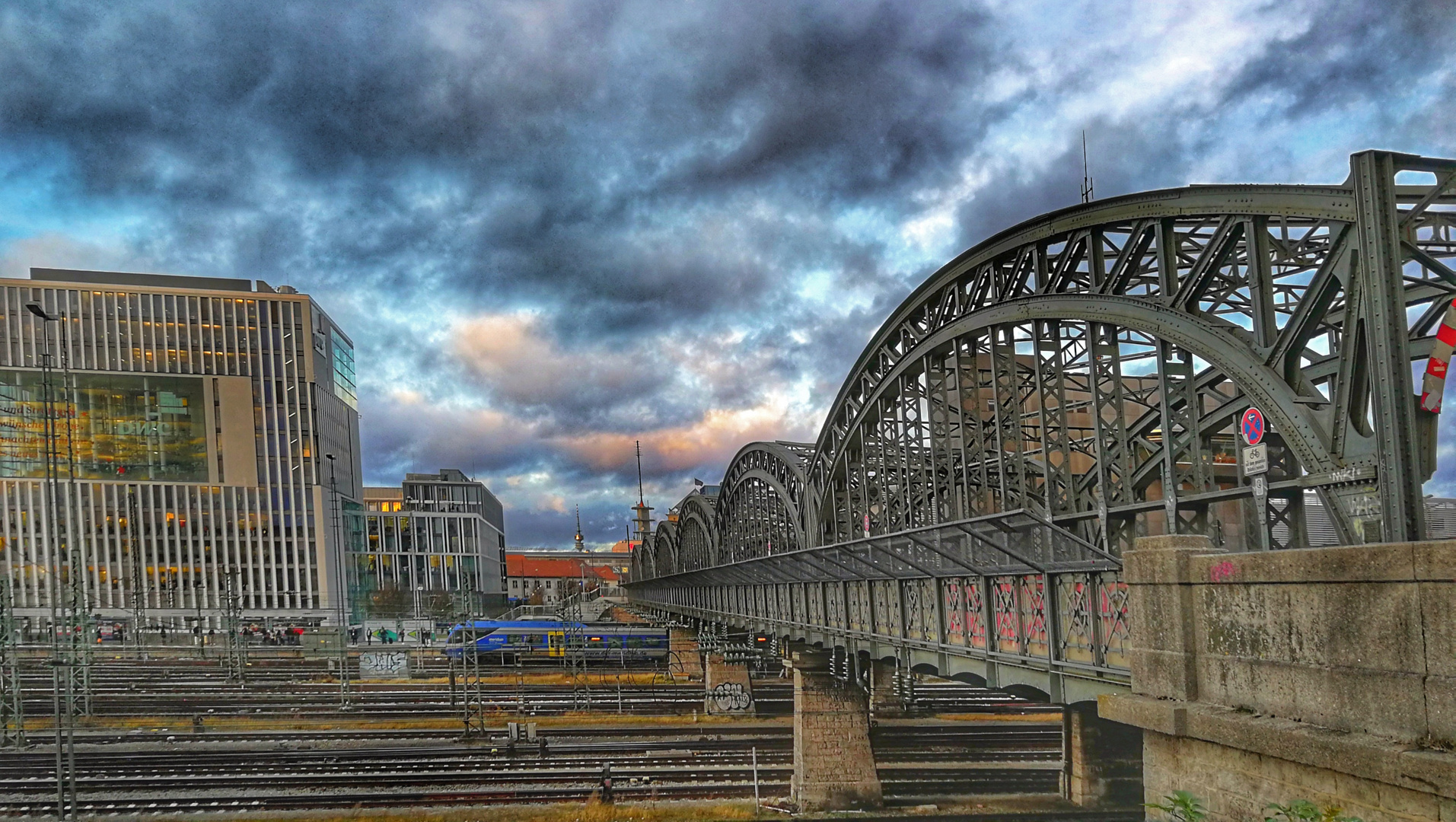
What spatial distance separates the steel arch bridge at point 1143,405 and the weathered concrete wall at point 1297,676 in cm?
226

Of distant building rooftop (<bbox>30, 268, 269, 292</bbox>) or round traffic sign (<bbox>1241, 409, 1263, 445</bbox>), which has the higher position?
distant building rooftop (<bbox>30, 268, 269, 292</bbox>)

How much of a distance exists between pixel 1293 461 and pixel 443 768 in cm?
3764

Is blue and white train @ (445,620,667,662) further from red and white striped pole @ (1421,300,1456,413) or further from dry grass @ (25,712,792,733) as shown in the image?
red and white striped pole @ (1421,300,1456,413)

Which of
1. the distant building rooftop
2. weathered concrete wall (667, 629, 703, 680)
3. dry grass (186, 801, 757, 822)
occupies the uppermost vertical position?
the distant building rooftop

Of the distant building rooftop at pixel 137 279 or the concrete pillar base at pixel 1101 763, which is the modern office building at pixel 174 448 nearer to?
the distant building rooftop at pixel 137 279

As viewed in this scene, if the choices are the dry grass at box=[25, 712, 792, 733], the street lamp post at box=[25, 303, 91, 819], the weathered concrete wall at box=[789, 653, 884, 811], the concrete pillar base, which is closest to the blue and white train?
the dry grass at box=[25, 712, 792, 733]

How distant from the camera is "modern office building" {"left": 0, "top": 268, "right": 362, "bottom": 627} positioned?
318ft

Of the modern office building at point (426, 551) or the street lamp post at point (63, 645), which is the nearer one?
the street lamp post at point (63, 645)

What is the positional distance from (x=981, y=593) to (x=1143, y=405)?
19.8ft

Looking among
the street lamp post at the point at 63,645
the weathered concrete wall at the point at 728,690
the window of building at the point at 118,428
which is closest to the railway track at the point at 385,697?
the weathered concrete wall at the point at 728,690

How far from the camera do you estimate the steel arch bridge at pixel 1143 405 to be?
11.0m

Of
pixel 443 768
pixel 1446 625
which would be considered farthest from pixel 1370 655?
pixel 443 768

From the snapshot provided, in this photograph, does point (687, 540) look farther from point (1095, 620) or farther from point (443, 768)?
point (1095, 620)

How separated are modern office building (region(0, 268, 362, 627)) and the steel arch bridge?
83587 mm
